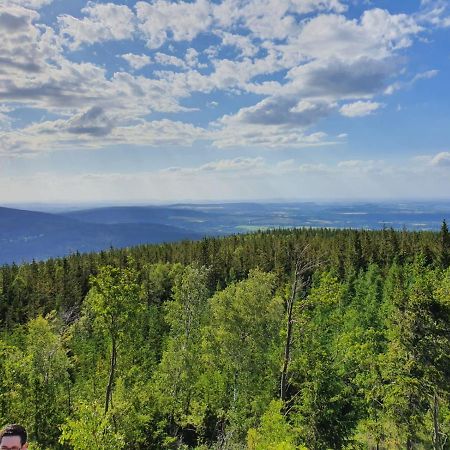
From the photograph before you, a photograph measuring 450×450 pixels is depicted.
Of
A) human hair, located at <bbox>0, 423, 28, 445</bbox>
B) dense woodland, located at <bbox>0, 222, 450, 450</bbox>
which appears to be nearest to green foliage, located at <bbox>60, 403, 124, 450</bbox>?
dense woodland, located at <bbox>0, 222, 450, 450</bbox>

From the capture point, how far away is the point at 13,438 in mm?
7051

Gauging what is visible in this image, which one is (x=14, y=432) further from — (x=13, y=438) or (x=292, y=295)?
(x=292, y=295)

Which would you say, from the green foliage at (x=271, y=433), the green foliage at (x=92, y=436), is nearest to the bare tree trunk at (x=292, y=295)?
the green foliage at (x=271, y=433)

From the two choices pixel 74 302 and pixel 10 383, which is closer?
pixel 10 383

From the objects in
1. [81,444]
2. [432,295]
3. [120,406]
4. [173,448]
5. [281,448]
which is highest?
[432,295]

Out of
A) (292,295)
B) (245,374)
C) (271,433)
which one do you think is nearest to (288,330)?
(292,295)

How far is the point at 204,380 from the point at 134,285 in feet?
A: 57.0

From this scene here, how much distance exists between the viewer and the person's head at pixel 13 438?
697 centimetres

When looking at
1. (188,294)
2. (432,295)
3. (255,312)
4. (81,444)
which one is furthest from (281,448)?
(188,294)

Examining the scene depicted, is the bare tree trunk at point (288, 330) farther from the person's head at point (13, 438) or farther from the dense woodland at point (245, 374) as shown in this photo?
the person's head at point (13, 438)

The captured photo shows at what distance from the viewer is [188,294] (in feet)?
162

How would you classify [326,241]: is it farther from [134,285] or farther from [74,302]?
[134,285]

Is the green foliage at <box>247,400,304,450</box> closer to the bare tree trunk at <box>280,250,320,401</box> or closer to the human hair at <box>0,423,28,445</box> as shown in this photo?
the bare tree trunk at <box>280,250,320,401</box>

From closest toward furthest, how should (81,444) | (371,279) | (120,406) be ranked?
(81,444) < (120,406) < (371,279)
